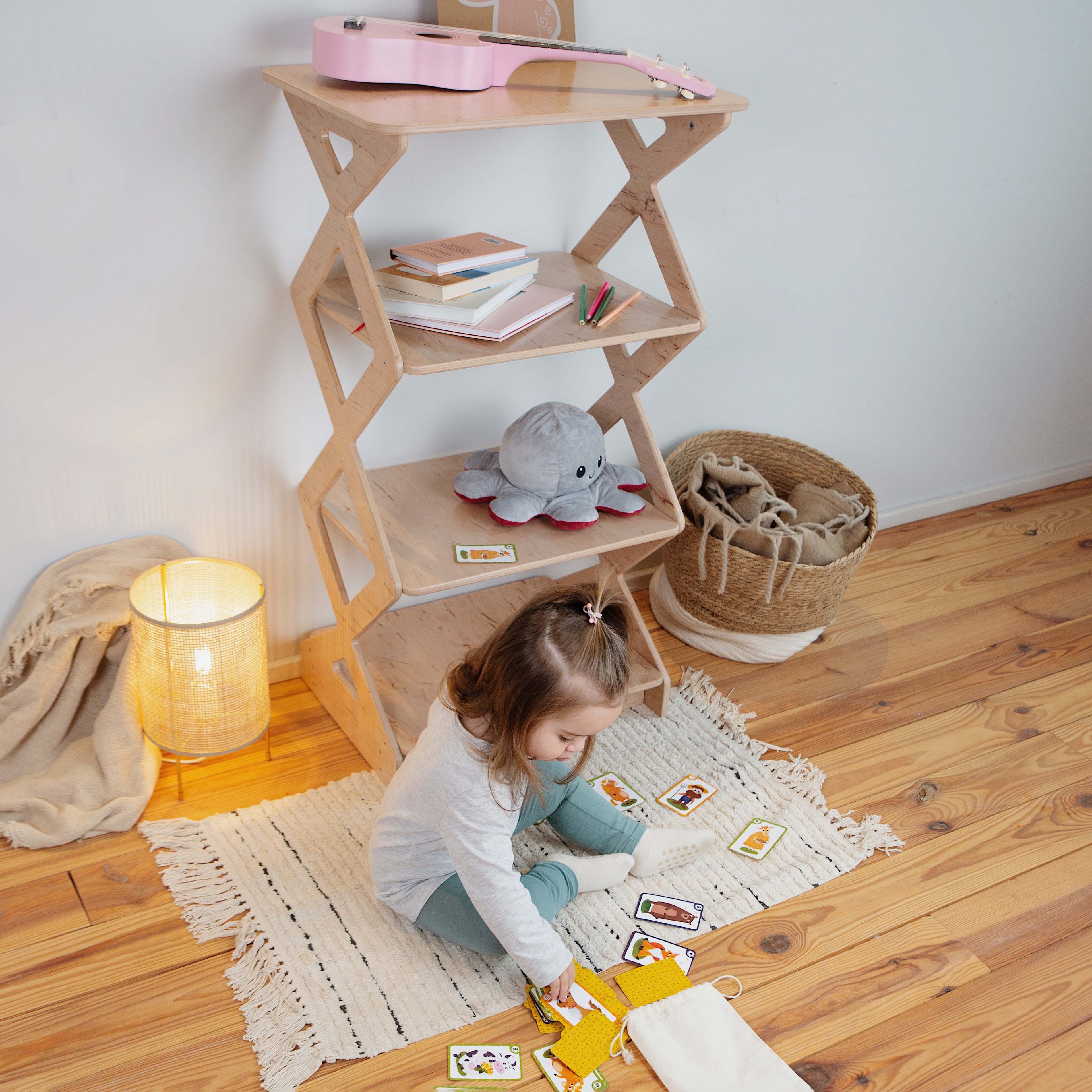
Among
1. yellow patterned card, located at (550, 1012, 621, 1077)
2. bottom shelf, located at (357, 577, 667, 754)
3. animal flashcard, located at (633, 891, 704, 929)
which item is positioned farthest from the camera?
bottom shelf, located at (357, 577, 667, 754)

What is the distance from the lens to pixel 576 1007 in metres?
1.50

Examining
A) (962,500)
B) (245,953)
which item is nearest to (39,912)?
(245,953)

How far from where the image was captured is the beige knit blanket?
173cm

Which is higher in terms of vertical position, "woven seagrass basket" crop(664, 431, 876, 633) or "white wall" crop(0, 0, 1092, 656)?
"white wall" crop(0, 0, 1092, 656)

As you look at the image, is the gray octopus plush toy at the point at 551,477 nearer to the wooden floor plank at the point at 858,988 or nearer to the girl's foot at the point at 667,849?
the girl's foot at the point at 667,849

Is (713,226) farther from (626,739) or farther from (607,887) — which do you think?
(607,887)

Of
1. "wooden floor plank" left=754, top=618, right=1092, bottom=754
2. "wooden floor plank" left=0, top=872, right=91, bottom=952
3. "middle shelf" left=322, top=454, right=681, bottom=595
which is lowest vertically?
"wooden floor plank" left=754, top=618, right=1092, bottom=754

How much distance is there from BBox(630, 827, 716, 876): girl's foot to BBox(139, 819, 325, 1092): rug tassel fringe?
0.58 metres

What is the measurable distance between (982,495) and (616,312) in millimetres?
1747

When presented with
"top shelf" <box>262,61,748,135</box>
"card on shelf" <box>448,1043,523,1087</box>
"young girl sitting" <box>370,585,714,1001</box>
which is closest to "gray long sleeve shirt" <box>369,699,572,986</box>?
"young girl sitting" <box>370,585,714,1001</box>

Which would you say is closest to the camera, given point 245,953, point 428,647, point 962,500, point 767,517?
point 245,953

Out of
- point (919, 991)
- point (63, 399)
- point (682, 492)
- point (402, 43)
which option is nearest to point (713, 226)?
point (682, 492)

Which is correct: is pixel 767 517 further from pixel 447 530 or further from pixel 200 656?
pixel 200 656

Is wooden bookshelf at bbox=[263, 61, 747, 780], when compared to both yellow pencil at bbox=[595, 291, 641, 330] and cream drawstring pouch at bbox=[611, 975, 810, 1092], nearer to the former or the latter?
yellow pencil at bbox=[595, 291, 641, 330]
